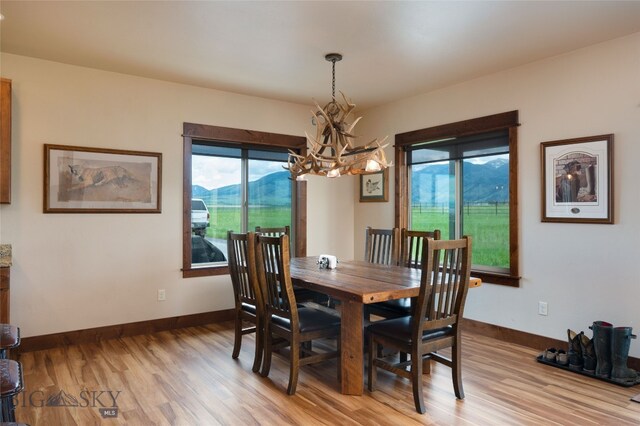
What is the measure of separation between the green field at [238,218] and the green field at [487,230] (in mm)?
1962

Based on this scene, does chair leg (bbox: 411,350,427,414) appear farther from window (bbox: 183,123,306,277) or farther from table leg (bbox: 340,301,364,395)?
window (bbox: 183,123,306,277)

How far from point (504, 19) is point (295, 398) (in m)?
2.95

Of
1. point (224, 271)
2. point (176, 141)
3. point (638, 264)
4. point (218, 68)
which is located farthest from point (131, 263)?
point (638, 264)

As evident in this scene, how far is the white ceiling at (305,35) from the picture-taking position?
278 cm

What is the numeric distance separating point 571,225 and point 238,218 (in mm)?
3415

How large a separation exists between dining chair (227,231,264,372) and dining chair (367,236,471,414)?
2.86 ft

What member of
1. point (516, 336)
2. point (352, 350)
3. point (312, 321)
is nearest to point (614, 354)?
point (516, 336)

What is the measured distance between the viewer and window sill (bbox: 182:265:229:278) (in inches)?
→ 177

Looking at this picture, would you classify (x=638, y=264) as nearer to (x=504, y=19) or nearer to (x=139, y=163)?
(x=504, y=19)

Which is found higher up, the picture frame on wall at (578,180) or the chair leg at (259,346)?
the picture frame on wall at (578,180)

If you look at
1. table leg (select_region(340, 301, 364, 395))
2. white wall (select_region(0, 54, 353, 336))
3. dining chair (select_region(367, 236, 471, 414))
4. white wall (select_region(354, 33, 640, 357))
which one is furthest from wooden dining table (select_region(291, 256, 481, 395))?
white wall (select_region(0, 54, 353, 336))

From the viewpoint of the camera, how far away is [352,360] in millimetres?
2770

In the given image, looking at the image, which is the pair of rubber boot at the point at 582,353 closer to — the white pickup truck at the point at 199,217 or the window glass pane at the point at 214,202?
the window glass pane at the point at 214,202

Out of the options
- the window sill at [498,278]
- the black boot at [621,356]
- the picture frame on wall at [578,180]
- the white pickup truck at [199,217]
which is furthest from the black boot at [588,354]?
the white pickup truck at [199,217]
